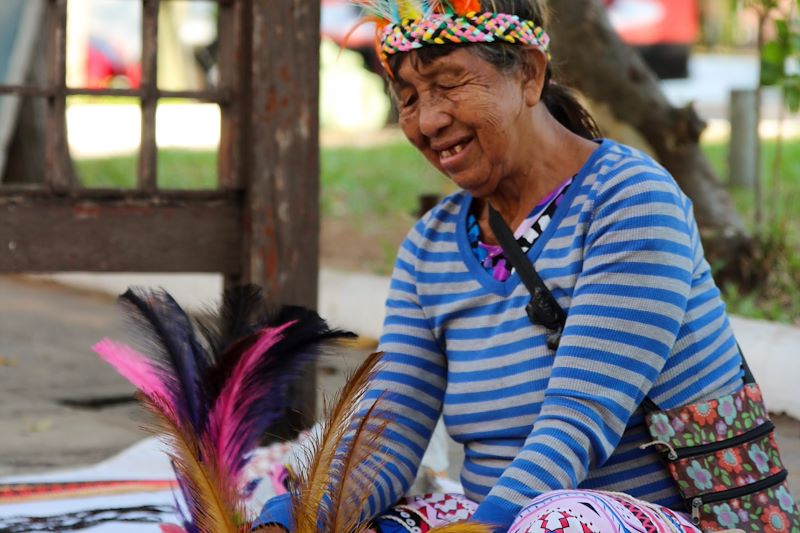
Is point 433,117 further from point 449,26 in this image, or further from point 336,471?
point 336,471

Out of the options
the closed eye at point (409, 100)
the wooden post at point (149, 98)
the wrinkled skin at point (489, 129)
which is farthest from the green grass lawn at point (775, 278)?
the closed eye at point (409, 100)

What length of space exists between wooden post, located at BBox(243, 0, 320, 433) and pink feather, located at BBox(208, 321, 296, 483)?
4.70ft

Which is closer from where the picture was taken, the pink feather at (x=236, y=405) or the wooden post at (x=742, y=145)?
the pink feather at (x=236, y=405)

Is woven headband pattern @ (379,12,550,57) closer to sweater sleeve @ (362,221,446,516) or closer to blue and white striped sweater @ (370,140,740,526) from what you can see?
blue and white striped sweater @ (370,140,740,526)

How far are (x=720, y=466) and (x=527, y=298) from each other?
425 mm

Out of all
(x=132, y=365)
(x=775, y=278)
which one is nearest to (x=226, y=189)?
(x=132, y=365)

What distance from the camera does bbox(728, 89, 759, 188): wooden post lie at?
8.80m

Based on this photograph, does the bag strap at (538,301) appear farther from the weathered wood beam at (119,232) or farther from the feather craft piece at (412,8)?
the weathered wood beam at (119,232)

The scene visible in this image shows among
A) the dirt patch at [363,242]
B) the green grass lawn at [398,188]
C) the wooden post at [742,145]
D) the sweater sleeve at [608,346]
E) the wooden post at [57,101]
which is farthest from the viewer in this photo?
the wooden post at [742,145]

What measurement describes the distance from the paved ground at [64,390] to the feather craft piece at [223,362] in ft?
1.42

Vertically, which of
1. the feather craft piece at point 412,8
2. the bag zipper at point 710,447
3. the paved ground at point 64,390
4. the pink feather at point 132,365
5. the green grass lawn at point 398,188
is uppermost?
the feather craft piece at point 412,8

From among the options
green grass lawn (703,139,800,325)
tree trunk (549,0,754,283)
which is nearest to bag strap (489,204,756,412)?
green grass lawn (703,139,800,325)

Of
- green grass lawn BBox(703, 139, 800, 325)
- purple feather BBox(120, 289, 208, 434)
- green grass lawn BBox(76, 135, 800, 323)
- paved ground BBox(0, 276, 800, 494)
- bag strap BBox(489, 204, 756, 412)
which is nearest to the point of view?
bag strap BBox(489, 204, 756, 412)

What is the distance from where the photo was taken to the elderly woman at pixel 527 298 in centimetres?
213
